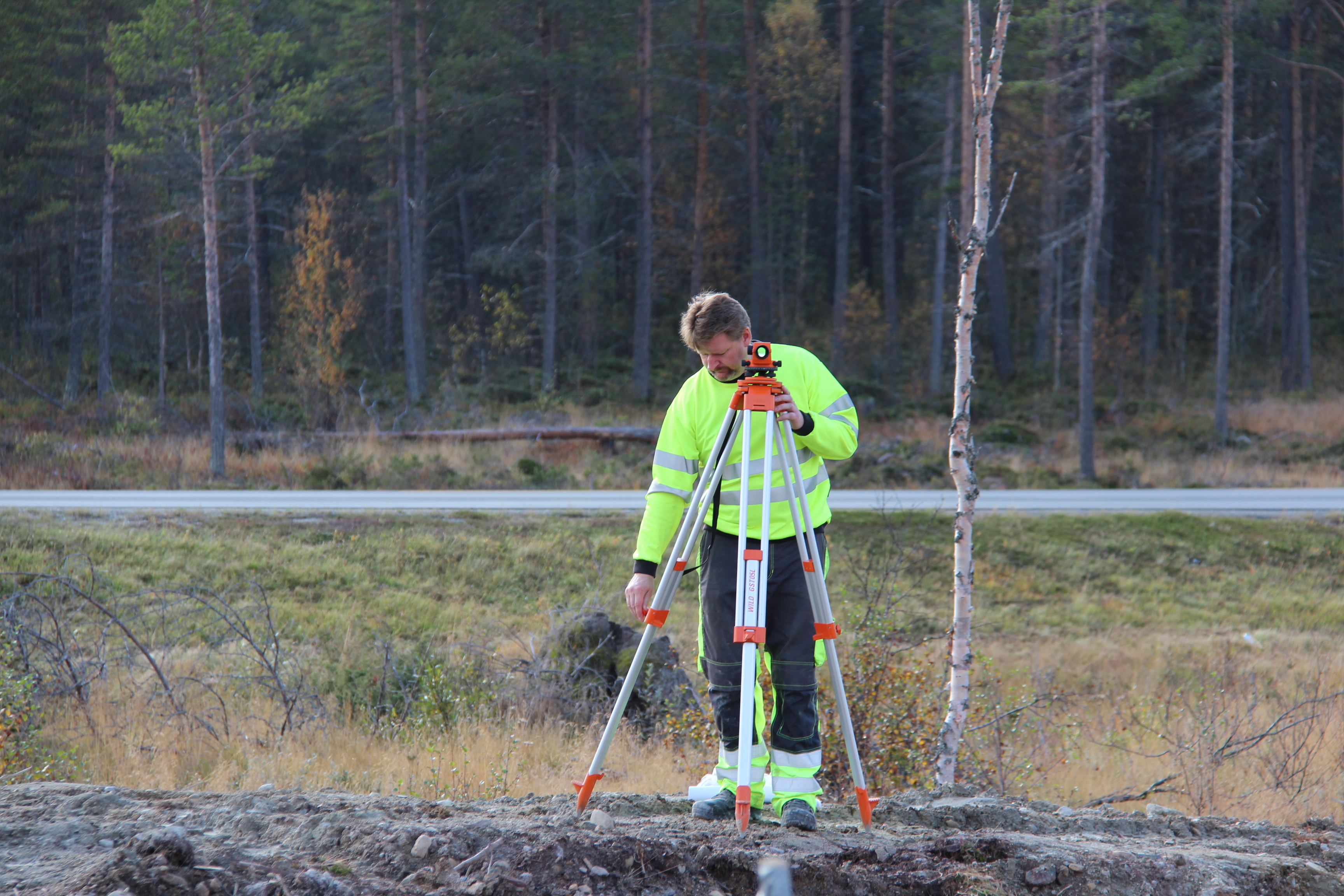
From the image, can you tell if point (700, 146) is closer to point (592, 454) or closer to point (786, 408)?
point (592, 454)

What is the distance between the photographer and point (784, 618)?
3812mm

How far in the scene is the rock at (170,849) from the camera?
2992mm

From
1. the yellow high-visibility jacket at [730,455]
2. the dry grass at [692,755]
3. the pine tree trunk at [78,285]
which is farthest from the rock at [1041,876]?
the pine tree trunk at [78,285]

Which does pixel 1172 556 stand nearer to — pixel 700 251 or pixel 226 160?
pixel 226 160

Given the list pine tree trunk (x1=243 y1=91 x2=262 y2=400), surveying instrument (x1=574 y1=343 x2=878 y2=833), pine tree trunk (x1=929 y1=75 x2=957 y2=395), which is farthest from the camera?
pine tree trunk (x1=243 y1=91 x2=262 y2=400)

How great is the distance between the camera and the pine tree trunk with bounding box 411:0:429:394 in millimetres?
25516

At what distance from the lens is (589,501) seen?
45.6ft

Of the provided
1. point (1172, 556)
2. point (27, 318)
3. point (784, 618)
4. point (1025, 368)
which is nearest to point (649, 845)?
point (784, 618)

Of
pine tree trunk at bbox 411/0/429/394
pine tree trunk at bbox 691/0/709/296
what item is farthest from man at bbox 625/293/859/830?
pine tree trunk at bbox 411/0/429/394

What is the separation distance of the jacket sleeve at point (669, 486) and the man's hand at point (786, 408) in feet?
1.47

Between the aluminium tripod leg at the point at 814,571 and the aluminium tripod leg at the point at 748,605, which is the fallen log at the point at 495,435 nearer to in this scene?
the aluminium tripod leg at the point at 814,571

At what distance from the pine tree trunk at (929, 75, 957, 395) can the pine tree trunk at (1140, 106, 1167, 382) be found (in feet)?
23.4

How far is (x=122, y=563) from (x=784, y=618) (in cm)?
882

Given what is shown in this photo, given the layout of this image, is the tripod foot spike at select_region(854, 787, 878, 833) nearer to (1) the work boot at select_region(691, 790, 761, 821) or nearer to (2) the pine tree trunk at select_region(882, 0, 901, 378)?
(1) the work boot at select_region(691, 790, 761, 821)
